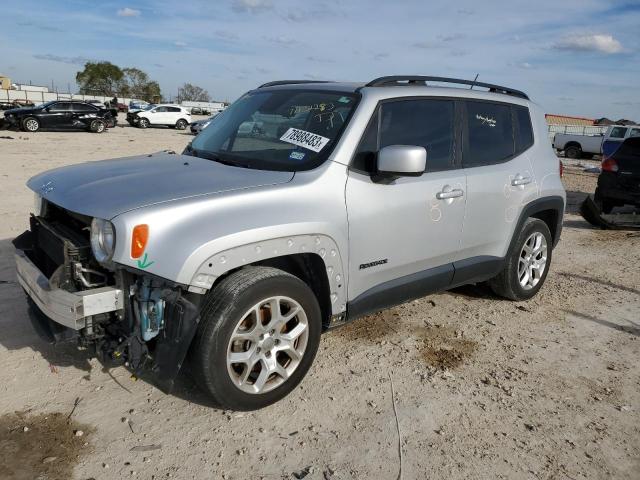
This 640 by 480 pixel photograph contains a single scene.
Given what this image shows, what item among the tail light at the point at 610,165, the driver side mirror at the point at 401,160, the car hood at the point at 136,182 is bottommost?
the tail light at the point at 610,165

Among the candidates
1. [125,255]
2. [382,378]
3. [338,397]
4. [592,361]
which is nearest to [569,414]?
[592,361]

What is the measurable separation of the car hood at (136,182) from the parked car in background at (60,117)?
23.2 meters

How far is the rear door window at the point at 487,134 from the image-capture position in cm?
428

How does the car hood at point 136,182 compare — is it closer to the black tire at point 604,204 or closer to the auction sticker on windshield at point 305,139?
the auction sticker on windshield at point 305,139

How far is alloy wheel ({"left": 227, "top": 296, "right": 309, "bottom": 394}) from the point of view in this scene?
9.95ft

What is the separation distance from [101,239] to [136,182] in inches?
19.3

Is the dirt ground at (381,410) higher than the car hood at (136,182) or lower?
lower

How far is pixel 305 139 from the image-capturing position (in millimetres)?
3545

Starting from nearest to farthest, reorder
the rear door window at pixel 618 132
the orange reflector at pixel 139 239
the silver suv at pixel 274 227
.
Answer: the orange reflector at pixel 139 239, the silver suv at pixel 274 227, the rear door window at pixel 618 132

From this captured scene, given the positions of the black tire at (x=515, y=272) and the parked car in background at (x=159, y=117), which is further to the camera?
the parked car in background at (x=159, y=117)

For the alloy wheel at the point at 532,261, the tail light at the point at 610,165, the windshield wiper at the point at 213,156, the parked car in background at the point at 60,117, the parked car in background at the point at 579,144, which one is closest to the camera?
the windshield wiper at the point at 213,156

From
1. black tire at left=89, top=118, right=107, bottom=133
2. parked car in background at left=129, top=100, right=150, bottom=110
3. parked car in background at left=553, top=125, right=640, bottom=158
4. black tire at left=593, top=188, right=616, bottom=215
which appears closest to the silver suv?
black tire at left=593, top=188, right=616, bottom=215

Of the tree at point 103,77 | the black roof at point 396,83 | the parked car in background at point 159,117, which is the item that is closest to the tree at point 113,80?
the tree at point 103,77

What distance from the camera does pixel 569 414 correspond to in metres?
3.29
